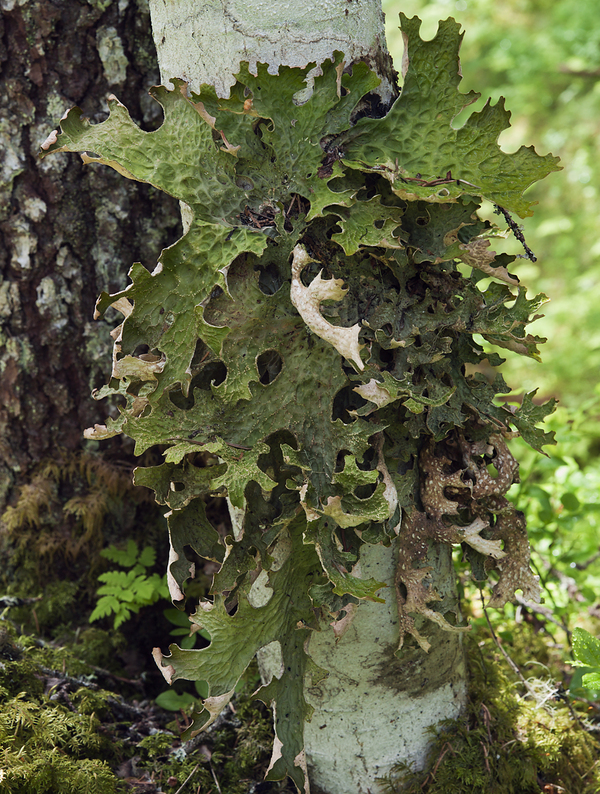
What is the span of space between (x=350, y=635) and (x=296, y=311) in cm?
80

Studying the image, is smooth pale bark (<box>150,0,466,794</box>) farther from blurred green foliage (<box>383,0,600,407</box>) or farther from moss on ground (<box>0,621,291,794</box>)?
blurred green foliage (<box>383,0,600,407</box>)

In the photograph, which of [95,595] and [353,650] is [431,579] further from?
[95,595]

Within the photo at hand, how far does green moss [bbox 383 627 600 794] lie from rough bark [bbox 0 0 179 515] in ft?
4.40

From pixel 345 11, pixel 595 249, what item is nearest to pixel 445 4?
pixel 595 249

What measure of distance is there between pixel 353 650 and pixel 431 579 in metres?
0.26

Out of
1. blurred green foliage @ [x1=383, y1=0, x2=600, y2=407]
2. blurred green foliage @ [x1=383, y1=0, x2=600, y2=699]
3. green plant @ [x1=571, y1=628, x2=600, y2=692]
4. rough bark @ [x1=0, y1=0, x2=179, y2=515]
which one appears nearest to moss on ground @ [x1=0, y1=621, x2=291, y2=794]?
rough bark @ [x1=0, y1=0, x2=179, y2=515]

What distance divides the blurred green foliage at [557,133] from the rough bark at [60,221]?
4259 millimetres

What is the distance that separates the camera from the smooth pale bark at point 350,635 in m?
1.23

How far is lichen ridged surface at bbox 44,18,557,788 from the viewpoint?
1.20 metres

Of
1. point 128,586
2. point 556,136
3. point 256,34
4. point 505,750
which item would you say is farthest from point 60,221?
point 556,136

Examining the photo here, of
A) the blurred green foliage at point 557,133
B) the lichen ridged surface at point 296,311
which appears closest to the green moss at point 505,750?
the lichen ridged surface at point 296,311

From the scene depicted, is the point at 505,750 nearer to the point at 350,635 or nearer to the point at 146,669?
the point at 350,635

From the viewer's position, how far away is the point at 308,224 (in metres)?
1.25

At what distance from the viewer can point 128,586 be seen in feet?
6.11
